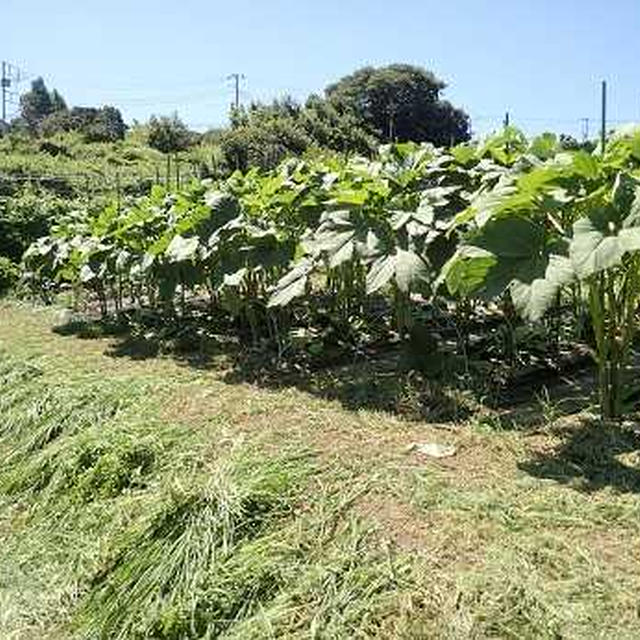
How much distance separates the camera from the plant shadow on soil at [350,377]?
383 centimetres

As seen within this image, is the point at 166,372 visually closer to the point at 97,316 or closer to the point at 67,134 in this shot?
the point at 97,316

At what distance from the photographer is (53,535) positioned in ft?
11.7

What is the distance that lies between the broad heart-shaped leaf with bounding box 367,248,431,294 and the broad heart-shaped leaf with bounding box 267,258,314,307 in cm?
55

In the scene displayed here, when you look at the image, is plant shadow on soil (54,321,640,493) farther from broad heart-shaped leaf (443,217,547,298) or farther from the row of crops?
broad heart-shaped leaf (443,217,547,298)

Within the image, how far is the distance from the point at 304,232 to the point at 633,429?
6.38 feet

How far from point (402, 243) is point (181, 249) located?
136cm

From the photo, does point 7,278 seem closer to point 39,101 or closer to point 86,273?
point 86,273

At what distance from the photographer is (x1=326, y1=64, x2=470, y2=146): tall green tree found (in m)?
37.0

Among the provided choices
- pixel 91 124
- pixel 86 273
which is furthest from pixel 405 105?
pixel 86 273

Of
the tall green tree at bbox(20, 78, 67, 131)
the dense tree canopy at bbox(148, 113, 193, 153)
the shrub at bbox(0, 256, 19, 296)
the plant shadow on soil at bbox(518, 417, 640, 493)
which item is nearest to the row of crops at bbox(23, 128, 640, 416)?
the plant shadow on soil at bbox(518, 417, 640, 493)

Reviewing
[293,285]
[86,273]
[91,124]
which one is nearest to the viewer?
[293,285]

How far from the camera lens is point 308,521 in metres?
2.85

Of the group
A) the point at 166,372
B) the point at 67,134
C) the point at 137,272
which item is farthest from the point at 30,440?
the point at 67,134

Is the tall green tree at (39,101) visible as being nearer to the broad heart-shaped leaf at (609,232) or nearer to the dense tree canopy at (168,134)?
the dense tree canopy at (168,134)
